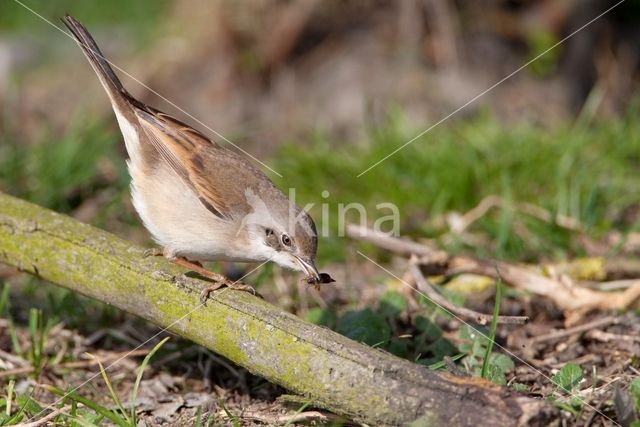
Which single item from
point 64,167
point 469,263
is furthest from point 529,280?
point 64,167

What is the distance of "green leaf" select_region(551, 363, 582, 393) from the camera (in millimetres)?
3580

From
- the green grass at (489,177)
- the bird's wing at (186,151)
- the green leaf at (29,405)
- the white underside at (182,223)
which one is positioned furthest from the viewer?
the green grass at (489,177)

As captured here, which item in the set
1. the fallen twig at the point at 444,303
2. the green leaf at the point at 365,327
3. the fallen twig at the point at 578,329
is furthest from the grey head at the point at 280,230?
the fallen twig at the point at 578,329

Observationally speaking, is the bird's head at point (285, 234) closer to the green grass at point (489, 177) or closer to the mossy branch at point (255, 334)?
the mossy branch at point (255, 334)

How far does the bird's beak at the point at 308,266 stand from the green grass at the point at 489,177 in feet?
6.92

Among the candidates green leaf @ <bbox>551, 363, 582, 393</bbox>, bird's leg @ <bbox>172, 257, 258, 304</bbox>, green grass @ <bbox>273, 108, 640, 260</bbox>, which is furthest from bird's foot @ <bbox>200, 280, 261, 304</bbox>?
green grass @ <bbox>273, 108, 640, 260</bbox>

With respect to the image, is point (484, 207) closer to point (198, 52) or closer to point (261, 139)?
point (261, 139)

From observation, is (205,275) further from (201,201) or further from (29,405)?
(29,405)

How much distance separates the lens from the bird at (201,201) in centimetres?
404

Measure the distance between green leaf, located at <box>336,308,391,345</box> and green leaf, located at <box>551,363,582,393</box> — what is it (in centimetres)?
86

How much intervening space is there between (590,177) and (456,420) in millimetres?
4200

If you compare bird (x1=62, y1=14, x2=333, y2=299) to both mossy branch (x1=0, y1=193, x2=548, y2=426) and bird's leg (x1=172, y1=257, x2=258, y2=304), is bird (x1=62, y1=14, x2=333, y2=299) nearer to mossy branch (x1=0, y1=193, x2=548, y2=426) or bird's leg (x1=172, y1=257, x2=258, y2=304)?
bird's leg (x1=172, y1=257, x2=258, y2=304)

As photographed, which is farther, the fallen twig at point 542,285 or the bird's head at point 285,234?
the fallen twig at point 542,285

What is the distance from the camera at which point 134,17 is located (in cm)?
1120
